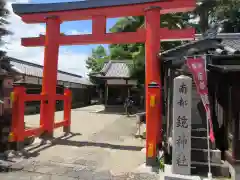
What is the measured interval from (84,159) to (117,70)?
16987 millimetres

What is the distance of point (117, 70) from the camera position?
77.4ft

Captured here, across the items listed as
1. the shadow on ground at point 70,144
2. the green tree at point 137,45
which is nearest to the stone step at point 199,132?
the shadow on ground at point 70,144

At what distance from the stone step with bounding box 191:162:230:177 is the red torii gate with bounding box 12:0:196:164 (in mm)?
1428

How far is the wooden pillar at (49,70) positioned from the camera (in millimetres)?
9172

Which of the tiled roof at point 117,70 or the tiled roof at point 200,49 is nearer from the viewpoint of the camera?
the tiled roof at point 200,49

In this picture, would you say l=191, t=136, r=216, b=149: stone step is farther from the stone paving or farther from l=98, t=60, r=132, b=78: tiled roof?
l=98, t=60, r=132, b=78: tiled roof

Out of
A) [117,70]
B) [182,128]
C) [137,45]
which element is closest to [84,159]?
[182,128]

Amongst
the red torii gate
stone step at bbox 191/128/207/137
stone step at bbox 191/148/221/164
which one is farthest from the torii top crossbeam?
stone step at bbox 191/148/221/164

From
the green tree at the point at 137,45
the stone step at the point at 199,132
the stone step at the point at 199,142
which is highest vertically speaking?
the green tree at the point at 137,45

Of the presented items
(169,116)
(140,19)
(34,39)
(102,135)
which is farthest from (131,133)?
(140,19)

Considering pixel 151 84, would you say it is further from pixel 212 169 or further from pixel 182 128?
pixel 212 169

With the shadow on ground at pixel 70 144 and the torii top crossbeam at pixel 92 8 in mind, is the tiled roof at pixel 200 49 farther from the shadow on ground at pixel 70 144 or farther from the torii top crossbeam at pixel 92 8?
the shadow on ground at pixel 70 144

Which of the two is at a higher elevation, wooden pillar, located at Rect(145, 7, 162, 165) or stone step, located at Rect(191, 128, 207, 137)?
wooden pillar, located at Rect(145, 7, 162, 165)

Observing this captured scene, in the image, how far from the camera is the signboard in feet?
17.6
